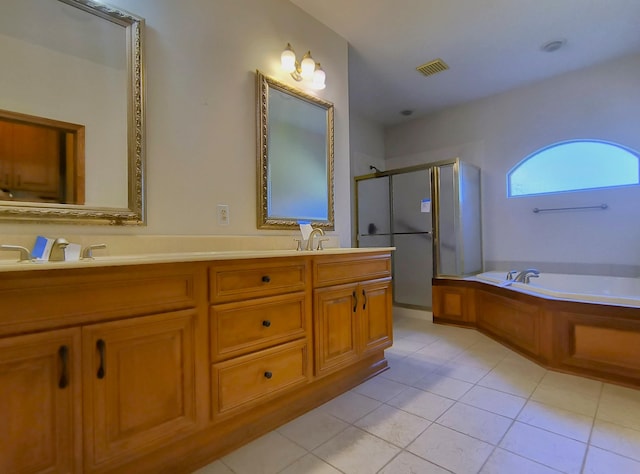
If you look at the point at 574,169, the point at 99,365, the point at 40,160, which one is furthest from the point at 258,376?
the point at 574,169

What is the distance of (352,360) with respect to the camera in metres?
1.86

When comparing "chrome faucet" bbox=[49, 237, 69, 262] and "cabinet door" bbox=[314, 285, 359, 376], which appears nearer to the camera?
"chrome faucet" bbox=[49, 237, 69, 262]

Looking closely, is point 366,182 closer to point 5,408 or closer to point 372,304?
point 372,304

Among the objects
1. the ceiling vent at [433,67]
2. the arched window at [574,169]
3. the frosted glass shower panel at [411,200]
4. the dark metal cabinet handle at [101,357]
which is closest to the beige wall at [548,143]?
the arched window at [574,169]

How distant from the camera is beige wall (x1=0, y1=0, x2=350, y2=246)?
61.4 inches

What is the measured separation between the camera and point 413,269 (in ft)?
12.0

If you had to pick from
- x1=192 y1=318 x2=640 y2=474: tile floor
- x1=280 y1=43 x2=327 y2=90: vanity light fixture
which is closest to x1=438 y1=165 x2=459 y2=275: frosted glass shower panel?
x1=192 y1=318 x2=640 y2=474: tile floor

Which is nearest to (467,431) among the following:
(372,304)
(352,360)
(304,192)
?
(352,360)

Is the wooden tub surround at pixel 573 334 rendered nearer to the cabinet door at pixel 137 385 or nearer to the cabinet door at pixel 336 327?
the cabinet door at pixel 336 327

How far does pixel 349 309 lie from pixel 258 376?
2.20 feet

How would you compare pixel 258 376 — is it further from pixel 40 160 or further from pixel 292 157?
pixel 292 157

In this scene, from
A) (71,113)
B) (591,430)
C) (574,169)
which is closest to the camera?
(71,113)

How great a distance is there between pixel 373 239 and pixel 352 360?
225 cm

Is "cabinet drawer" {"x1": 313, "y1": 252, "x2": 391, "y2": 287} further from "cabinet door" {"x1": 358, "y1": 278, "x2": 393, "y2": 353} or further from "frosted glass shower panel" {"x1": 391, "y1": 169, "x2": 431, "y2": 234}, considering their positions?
"frosted glass shower panel" {"x1": 391, "y1": 169, "x2": 431, "y2": 234}
